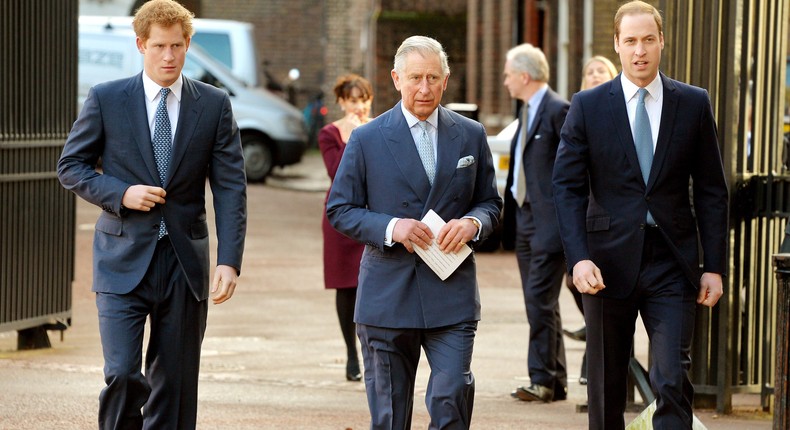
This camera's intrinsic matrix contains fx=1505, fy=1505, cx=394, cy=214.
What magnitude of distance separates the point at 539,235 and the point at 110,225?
339 cm

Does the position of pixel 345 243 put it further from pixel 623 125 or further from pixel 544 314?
pixel 623 125

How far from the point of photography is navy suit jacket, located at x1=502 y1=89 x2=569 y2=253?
8.25 metres

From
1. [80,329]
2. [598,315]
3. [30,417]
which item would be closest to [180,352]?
[598,315]

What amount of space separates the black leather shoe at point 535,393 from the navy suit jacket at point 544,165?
2.48 feet

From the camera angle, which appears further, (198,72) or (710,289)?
(198,72)

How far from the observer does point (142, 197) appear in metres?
5.28

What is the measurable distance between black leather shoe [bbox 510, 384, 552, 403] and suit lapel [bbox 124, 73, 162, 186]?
3.39 meters

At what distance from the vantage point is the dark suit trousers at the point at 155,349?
17.7ft

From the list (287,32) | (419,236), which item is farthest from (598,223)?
(287,32)

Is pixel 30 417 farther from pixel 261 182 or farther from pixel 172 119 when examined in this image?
pixel 261 182

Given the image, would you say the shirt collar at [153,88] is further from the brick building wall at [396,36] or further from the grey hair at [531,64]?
the brick building wall at [396,36]

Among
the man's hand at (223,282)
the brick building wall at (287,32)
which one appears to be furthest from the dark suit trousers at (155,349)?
the brick building wall at (287,32)

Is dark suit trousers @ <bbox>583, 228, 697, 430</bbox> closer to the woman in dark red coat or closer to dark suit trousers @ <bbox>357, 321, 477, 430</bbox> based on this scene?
dark suit trousers @ <bbox>357, 321, 477, 430</bbox>

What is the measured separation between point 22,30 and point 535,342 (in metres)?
3.66
